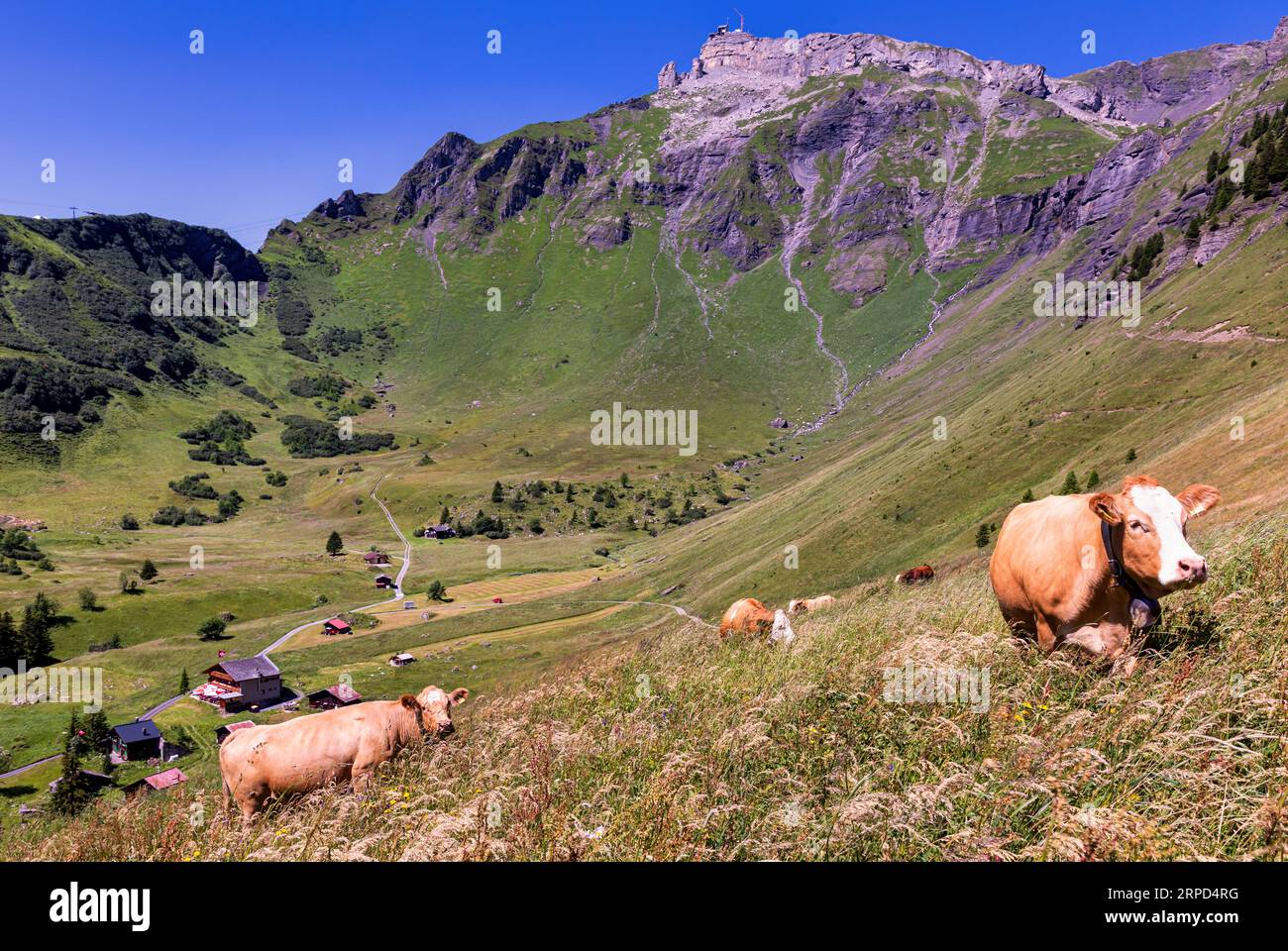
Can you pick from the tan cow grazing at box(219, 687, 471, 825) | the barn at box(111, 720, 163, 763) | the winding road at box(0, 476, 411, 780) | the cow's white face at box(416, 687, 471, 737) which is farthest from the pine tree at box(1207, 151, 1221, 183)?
the barn at box(111, 720, 163, 763)

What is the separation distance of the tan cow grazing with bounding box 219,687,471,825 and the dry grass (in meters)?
2.57

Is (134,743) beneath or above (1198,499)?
beneath

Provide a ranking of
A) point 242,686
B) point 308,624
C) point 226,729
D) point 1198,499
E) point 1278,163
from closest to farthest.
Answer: point 1198,499, point 226,729, point 242,686, point 1278,163, point 308,624

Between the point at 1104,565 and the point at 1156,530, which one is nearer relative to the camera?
the point at 1156,530

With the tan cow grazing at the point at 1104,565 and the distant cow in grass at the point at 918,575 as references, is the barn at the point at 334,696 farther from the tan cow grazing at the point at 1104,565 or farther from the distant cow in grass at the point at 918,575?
the tan cow grazing at the point at 1104,565

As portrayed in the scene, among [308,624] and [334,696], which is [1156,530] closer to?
[334,696]

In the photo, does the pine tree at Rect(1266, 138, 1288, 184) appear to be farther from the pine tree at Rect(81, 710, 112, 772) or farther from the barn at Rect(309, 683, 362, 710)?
the pine tree at Rect(81, 710, 112, 772)

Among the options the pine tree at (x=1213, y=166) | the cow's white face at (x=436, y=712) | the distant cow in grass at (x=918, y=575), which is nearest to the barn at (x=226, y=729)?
the cow's white face at (x=436, y=712)

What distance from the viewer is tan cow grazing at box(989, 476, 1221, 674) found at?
8.61 m

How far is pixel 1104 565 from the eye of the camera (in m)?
9.46

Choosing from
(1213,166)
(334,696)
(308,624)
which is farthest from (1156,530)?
(1213,166)

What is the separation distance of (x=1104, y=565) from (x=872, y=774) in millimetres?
5114
